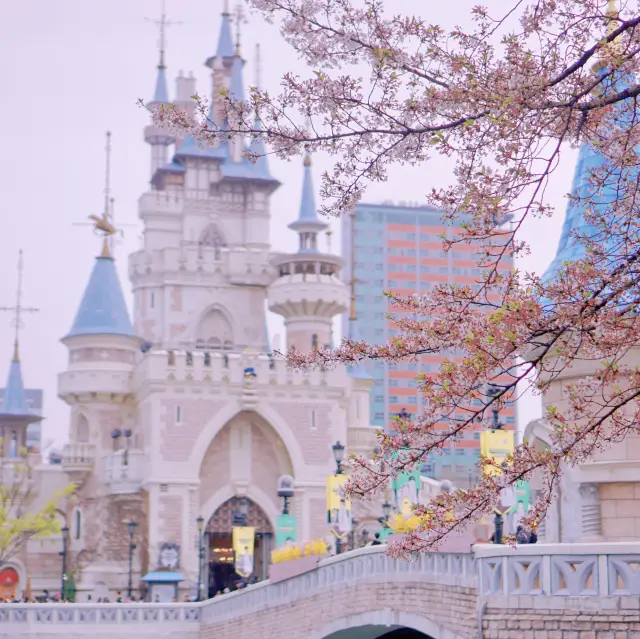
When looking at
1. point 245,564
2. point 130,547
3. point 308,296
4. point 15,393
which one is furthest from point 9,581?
point 245,564

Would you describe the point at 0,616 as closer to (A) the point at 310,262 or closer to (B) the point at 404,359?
(A) the point at 310,262

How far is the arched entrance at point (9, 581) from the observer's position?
52.2 metres

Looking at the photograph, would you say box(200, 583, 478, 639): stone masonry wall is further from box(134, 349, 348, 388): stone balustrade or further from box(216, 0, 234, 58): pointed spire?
box(216, 0, 234, 58): pointed spire

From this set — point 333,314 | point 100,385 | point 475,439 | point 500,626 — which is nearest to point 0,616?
point 100,385

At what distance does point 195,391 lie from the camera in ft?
160

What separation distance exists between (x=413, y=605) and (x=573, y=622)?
25.2 ft

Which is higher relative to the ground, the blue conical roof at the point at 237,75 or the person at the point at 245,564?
the blue conical roof at the point at 237,75

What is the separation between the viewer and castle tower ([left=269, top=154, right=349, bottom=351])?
174 ft

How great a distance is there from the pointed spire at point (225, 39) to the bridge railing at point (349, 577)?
98.5 ft

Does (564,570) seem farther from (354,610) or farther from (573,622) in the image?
(354,610)

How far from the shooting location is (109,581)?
4869 cm

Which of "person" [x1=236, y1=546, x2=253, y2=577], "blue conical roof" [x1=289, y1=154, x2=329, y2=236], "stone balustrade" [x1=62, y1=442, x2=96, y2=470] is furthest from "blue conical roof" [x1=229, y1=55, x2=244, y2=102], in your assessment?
"person" [x1=236, y1=546, x2=253, y2=577]

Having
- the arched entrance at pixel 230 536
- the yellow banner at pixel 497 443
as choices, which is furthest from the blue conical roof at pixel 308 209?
the yellow banner at pixel 497 443

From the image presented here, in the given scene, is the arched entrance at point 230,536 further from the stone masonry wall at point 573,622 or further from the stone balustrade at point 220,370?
the stone masonry wall at point 573,622
